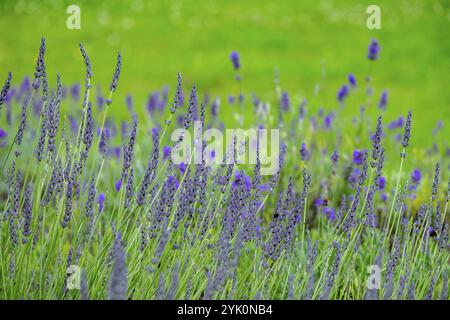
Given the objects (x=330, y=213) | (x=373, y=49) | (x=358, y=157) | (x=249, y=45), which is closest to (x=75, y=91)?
(x=373, y=49)

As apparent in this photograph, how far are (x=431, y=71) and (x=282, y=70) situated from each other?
7.63 feet

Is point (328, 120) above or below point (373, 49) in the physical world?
below

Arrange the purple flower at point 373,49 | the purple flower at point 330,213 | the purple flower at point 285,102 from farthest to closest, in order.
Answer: the purple flower at point 373,49 → the purple flower at point 285,102 → the purple flower at point 330,213

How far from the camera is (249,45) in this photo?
1157 cm

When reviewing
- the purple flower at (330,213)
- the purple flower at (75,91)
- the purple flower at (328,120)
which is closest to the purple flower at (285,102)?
the purple flower at (328,120)

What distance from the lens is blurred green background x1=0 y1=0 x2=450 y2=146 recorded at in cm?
950

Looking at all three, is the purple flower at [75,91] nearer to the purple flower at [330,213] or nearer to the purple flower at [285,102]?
the purple flower at [285,102]

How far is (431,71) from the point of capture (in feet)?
32.7

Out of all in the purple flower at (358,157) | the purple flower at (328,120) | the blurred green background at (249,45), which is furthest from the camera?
the blurred green background at (249,45)

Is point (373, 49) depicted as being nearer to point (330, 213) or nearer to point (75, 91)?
point (330, 213)

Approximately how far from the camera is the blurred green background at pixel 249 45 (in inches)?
374

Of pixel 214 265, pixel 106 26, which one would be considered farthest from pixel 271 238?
pixel 106 26
